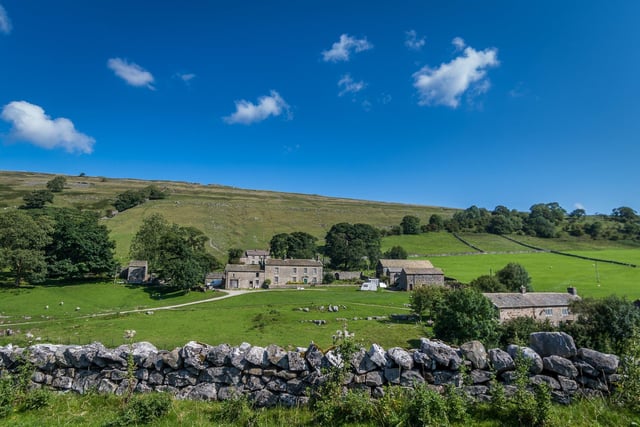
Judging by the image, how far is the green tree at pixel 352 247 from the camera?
10344cm

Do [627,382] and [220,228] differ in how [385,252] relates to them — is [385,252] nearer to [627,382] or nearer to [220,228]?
[220,228]

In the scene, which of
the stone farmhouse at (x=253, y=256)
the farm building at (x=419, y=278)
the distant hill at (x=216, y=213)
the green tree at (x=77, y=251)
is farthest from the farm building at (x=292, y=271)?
the green tree at (x=77, y=251)

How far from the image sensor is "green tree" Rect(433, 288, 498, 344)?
117ft

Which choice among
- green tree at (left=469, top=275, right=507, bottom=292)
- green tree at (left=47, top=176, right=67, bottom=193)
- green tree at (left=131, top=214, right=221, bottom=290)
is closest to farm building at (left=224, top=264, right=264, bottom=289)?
green tree at (left=131, top=214, right=221, bottom=290)

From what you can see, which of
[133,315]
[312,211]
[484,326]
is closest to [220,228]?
[312,211]

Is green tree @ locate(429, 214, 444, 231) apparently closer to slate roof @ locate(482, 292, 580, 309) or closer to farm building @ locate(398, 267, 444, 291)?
farm building @ locate(398, 267, 444, 291)

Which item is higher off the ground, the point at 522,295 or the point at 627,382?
the point at 627,382

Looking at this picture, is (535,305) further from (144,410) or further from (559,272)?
(144,410)

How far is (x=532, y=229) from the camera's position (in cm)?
14150

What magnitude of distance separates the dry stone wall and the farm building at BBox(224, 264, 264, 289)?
7220 cm

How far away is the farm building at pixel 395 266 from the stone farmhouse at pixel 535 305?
3221 cm

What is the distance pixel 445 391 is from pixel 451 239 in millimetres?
135639

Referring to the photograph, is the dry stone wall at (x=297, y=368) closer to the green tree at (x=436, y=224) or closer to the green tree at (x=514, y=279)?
the green tree at (x=514, y=279)

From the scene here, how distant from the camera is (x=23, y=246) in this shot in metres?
56.7
